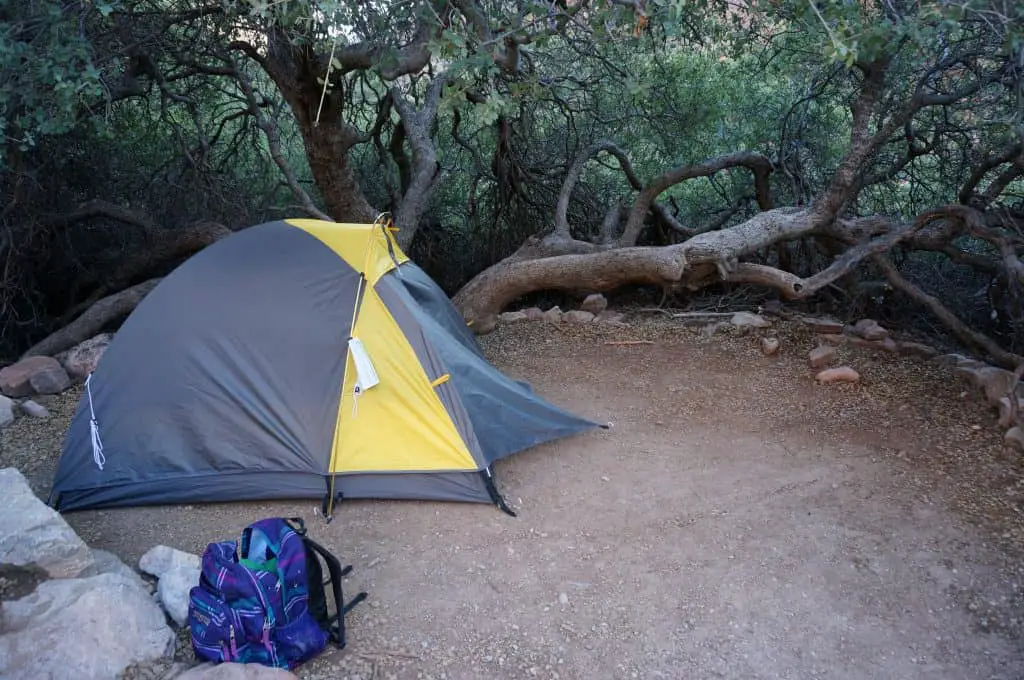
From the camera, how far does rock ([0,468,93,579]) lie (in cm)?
299

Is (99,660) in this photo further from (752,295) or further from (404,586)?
(752,295)

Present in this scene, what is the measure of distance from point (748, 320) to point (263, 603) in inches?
185

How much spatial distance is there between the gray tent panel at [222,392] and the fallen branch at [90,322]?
257 centimetres

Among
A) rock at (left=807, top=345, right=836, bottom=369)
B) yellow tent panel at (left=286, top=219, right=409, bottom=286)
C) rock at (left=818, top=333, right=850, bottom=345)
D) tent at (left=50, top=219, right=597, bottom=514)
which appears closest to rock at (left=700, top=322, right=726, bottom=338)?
rock at (left=818, top=333, right=850, bottom=345)

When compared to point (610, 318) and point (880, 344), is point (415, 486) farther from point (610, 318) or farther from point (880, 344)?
point (880, 344)

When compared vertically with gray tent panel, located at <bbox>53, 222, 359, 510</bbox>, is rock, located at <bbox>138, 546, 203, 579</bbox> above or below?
below

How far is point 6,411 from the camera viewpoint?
538 centimetres

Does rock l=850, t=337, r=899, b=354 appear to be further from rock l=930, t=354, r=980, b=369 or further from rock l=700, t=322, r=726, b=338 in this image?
rock l=700, t=322, r=726, b=338

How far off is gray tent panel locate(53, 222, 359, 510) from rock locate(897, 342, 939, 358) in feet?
13.4

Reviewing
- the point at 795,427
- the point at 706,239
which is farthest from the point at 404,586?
the point at 706,239

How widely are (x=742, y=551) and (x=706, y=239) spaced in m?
3.13

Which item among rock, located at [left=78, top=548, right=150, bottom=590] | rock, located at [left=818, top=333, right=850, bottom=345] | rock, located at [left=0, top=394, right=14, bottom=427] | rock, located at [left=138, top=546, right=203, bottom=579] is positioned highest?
rock, located at [left=0, top=394, right=14, bottom=427]

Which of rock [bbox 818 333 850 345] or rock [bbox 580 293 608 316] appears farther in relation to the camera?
rock [bbox 580 293 608 316]

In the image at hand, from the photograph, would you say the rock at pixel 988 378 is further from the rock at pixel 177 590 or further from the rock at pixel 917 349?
the rock at pixel 177 590
